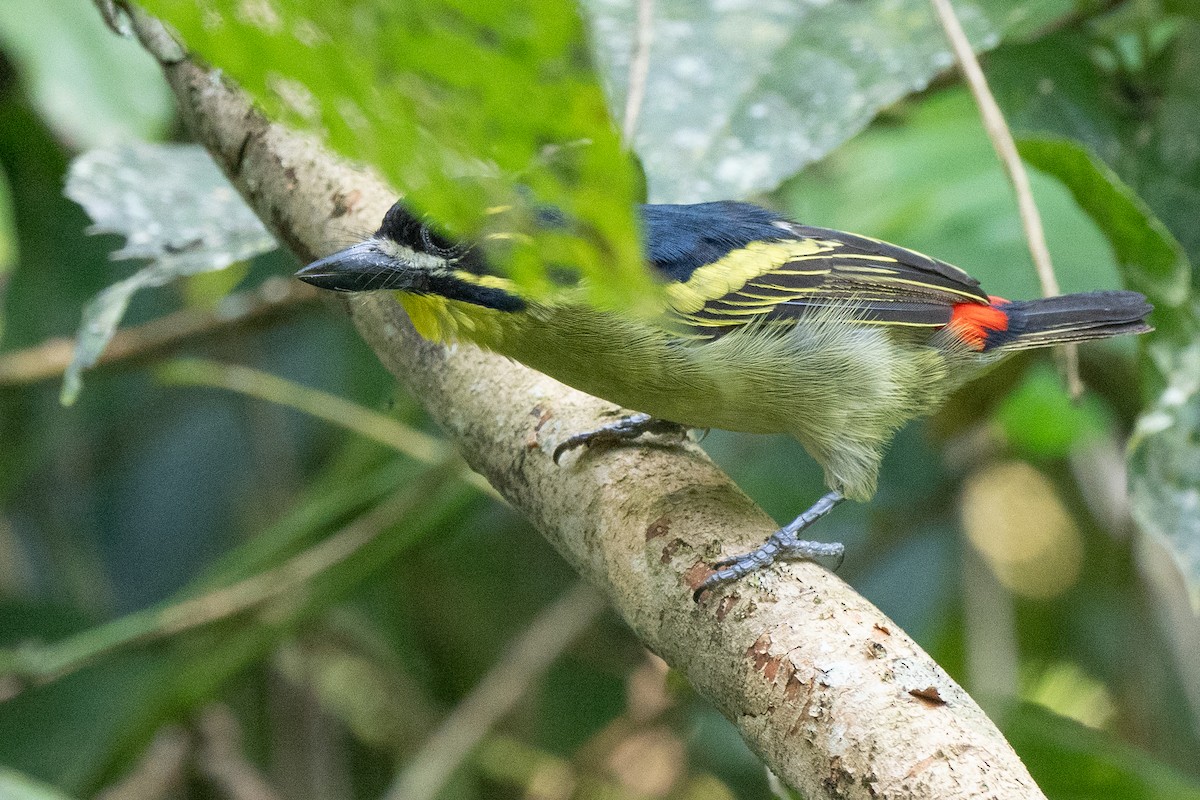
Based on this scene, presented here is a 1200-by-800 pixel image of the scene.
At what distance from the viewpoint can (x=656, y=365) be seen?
183 centimetres

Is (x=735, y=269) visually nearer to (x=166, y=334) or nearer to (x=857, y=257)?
(x=857, y=257)

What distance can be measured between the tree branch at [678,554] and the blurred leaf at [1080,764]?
100 centimetres

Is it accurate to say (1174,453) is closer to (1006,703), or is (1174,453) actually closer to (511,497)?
(1006,703)

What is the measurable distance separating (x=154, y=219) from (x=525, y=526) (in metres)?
1.89

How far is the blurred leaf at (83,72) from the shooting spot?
2525 mm

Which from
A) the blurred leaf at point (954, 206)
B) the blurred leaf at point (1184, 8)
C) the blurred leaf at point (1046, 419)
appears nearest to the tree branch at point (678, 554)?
the blurred leaf at point (954, 206)

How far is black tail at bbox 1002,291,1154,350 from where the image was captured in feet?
7.06

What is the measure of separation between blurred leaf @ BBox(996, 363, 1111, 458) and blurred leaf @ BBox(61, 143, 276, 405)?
2.23 m

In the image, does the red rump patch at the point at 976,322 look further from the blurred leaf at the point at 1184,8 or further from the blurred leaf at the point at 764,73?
the blurred leaf at the point at 1184,8

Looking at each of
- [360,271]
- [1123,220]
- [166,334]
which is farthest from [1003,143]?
[166,334]

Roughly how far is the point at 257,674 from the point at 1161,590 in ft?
9.59

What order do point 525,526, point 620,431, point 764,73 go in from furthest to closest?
1. point 525,526
2. point 764,73
3. point 620,431

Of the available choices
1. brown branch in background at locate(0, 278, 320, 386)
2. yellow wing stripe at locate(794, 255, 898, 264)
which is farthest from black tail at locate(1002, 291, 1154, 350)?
brown branch in background at locate(0, 278, 320, 386)

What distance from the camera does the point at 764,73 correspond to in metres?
2.32
